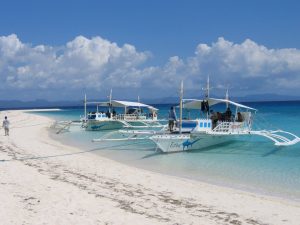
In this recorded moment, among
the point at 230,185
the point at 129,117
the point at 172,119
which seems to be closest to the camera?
A: the point at 230,185

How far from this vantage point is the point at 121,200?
8906mm

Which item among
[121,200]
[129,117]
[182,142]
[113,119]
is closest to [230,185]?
[121,200]

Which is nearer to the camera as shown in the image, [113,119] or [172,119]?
[172,119]

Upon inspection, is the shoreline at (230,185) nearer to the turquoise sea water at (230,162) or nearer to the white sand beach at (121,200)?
the turquoise sea water at (230,162)

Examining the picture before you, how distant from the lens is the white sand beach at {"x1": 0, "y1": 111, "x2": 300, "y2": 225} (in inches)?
297

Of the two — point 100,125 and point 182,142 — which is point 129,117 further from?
point 182,142

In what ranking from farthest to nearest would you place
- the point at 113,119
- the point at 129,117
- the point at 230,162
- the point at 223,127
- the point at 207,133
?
the point at 129,117 < the point at 113,119 < the point at 223,127 < the point at 207,133 < the point at 230,162

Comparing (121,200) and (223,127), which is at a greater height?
(223,127)

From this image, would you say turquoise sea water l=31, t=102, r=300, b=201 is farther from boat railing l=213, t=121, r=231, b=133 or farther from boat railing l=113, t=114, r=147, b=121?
boat railing l=113, t=114, r=147, b=121

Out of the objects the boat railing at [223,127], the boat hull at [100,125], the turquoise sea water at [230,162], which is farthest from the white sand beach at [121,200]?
the boat hull at [100,125]

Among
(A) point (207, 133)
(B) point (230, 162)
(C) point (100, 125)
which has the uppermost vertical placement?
(A) point (207, 133)

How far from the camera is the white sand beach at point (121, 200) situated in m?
7.54

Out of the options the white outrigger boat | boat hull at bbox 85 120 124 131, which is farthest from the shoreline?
boat hull at bbox 85 120 124 131

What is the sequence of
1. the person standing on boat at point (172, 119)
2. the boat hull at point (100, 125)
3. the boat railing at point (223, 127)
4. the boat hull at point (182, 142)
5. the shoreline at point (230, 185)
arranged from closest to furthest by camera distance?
1. the shoreline at point (230, 185)
2. the boat hull at point (182, 142)
3. the boat railing at point (223, 127)
4. the person standing on boat at point (172, 119)
5. the boat hull at point (100, 125)
